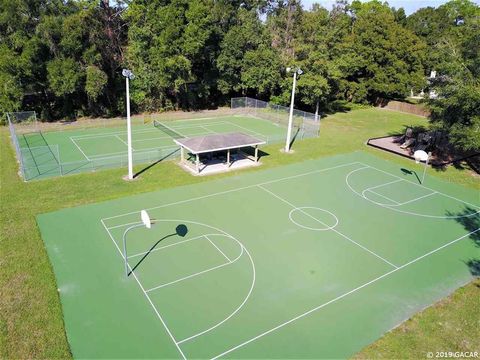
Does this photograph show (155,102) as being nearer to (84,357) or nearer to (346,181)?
(346,181)

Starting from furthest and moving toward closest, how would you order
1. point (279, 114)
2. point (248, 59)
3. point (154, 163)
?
point (248, 59) → point (279, 114) → point (154, 163)

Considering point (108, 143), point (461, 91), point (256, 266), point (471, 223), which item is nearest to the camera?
point (256, 266)

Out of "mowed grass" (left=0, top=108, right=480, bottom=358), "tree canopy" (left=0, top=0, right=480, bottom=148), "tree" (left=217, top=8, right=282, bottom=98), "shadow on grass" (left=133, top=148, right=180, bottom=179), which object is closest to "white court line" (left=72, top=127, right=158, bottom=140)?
"tree canopy" (left=0, top=0, right=480, bottom=148)

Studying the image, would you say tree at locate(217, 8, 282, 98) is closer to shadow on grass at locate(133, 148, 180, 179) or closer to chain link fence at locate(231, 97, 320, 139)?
chain link fence at locate(231, 97, 320, 139)

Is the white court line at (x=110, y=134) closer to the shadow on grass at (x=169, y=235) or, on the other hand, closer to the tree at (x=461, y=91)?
the shadow on grass at (x=169, y=235)

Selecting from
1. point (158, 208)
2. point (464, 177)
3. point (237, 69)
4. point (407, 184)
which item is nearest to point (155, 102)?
point (237, 69)

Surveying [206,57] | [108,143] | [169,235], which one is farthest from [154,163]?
[206,57]

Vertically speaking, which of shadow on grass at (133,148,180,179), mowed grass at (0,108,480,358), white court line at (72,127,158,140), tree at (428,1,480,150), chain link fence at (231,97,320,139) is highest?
tree at (428,1,480,150)

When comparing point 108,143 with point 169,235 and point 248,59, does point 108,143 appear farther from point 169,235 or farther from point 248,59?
point 248,59
